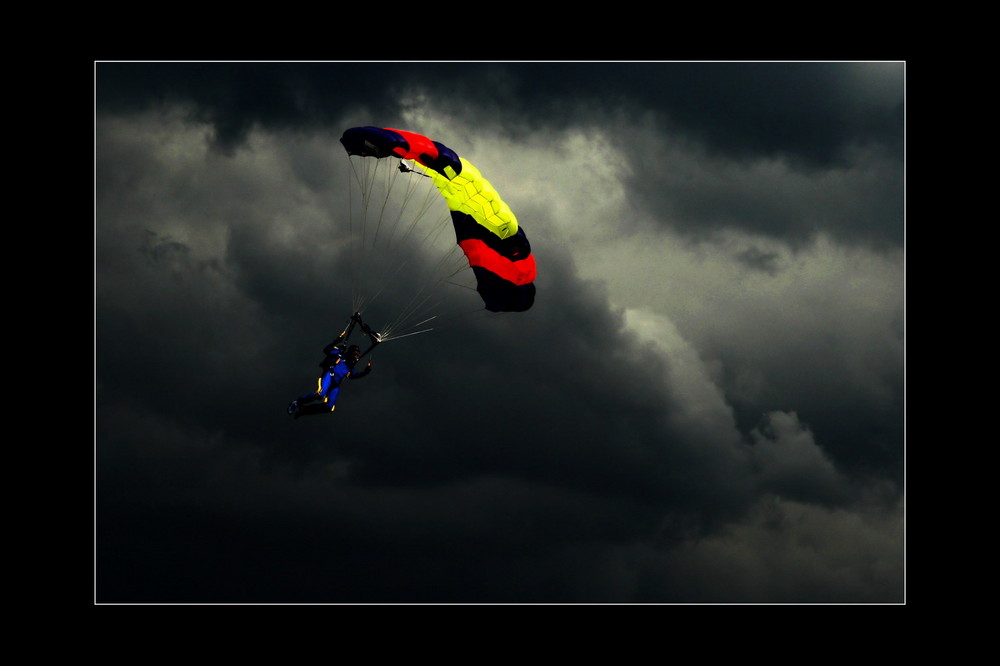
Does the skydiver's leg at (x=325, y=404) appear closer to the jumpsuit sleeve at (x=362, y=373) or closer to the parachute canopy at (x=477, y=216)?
the jumpsuit sleeve at (x=362, y=373)

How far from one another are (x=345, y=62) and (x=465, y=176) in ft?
13.4

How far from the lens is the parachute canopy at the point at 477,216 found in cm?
2352

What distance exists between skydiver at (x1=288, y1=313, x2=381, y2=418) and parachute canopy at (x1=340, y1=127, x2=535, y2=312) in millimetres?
3663

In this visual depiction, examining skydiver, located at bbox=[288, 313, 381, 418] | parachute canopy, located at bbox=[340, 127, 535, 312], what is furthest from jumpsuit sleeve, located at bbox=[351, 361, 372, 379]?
parachute canopy, located at bbox=[340, 127, 535, 312]

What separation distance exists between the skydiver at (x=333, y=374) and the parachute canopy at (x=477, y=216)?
3.66 m

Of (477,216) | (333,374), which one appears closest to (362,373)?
(333,374)

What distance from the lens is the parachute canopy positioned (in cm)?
2352

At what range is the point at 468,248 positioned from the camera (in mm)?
25594

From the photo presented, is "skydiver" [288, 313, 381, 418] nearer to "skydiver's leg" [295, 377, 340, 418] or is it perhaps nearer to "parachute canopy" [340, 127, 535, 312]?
"skydiver's leg" [295, 377, 340, 418]

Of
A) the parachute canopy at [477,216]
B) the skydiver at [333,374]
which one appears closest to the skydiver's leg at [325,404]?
the skydiver at [333,374]

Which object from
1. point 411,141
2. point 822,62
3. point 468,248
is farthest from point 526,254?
point 822,62

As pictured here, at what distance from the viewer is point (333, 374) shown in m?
23.1
